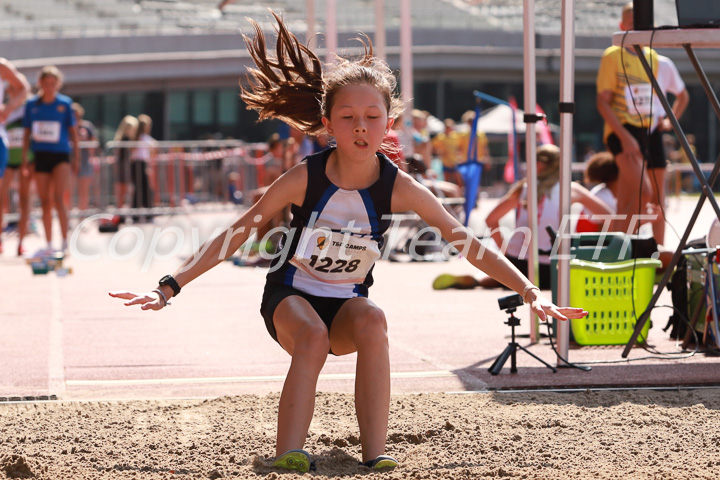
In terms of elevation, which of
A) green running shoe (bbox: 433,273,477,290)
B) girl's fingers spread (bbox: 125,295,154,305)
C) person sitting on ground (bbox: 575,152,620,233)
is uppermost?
girl's fingers spread (bbox: 125,295,154,305)

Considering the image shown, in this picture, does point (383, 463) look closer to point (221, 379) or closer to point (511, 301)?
point (511, 301)

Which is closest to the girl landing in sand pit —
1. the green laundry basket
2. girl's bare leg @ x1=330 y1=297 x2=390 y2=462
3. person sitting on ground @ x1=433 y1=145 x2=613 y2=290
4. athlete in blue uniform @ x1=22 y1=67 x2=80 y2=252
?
girl's bare leg @ x1=330 y1=297 x2=390 y2=462

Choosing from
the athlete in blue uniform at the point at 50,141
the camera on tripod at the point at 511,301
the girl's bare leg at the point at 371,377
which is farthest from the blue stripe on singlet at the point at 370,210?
the athlete in blue uniform at the point at 50,141

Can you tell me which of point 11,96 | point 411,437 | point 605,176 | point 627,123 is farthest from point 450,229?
point 11,96

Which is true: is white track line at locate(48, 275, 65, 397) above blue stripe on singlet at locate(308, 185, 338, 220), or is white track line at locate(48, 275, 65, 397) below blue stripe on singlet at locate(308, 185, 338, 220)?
below

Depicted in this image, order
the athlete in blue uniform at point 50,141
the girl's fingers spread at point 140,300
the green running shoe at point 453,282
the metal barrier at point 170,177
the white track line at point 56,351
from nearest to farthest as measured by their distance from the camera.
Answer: the girl's fingers spread at point 140,300 → the white track line at point 56,351 → the green running shoe at point 453,282 → the athlete in blue uniform at point 50,141 → the metal barrier at point 170,177

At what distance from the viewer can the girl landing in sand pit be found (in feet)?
12.9

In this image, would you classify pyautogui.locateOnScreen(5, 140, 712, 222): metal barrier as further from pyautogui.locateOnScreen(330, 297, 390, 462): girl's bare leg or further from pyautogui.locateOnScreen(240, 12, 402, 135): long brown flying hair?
pyautogui.locateOnScreen(330, 297, 390, 462): girl's bare leg

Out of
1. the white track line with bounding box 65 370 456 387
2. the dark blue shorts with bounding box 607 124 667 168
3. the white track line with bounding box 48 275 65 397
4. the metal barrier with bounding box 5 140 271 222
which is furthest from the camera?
the metal barrier with bounding box 5 140 271 222

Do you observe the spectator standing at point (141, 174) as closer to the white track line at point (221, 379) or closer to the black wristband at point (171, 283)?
the white track line at point (221, 379)

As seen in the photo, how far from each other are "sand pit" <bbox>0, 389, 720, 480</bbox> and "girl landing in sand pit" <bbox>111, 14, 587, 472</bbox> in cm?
39

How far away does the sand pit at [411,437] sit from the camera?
380 centimetres

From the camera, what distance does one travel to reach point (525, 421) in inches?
181

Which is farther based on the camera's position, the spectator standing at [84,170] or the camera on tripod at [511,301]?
the spectator standing at [84,170]
